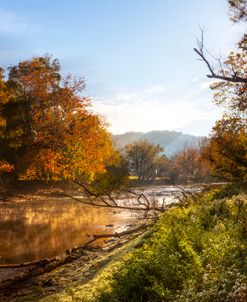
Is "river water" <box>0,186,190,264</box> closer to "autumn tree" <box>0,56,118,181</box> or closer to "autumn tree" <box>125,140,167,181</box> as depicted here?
"autumn tree" <box>0,56,118,181</box>

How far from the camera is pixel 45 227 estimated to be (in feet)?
84.0

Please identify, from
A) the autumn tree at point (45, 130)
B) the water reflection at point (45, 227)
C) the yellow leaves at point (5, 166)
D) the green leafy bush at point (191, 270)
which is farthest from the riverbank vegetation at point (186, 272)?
the autumn tree at point (45, 130)

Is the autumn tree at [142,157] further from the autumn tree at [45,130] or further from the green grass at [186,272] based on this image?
the green grass at [186,272]

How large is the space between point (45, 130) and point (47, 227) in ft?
78.3

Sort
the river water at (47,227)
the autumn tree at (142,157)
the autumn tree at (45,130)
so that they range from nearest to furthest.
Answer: the river water at (47,227)
the autumn tree at (45,130)
the autumn tree at (142,157)

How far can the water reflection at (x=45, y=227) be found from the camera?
738 inches

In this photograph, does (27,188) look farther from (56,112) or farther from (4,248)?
(4,248)

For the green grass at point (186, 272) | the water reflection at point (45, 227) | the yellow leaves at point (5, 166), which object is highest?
the yellow leaves at point (5, 166)

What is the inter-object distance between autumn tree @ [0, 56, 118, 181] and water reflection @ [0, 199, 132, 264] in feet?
26.4

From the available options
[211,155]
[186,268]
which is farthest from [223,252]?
[211,155]

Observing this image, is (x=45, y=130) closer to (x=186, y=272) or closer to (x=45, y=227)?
(x=45, y=227)

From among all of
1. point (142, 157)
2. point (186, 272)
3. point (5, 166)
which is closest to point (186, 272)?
point (186, 272)

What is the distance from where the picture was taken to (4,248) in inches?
761

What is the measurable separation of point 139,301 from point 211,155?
3157cm
